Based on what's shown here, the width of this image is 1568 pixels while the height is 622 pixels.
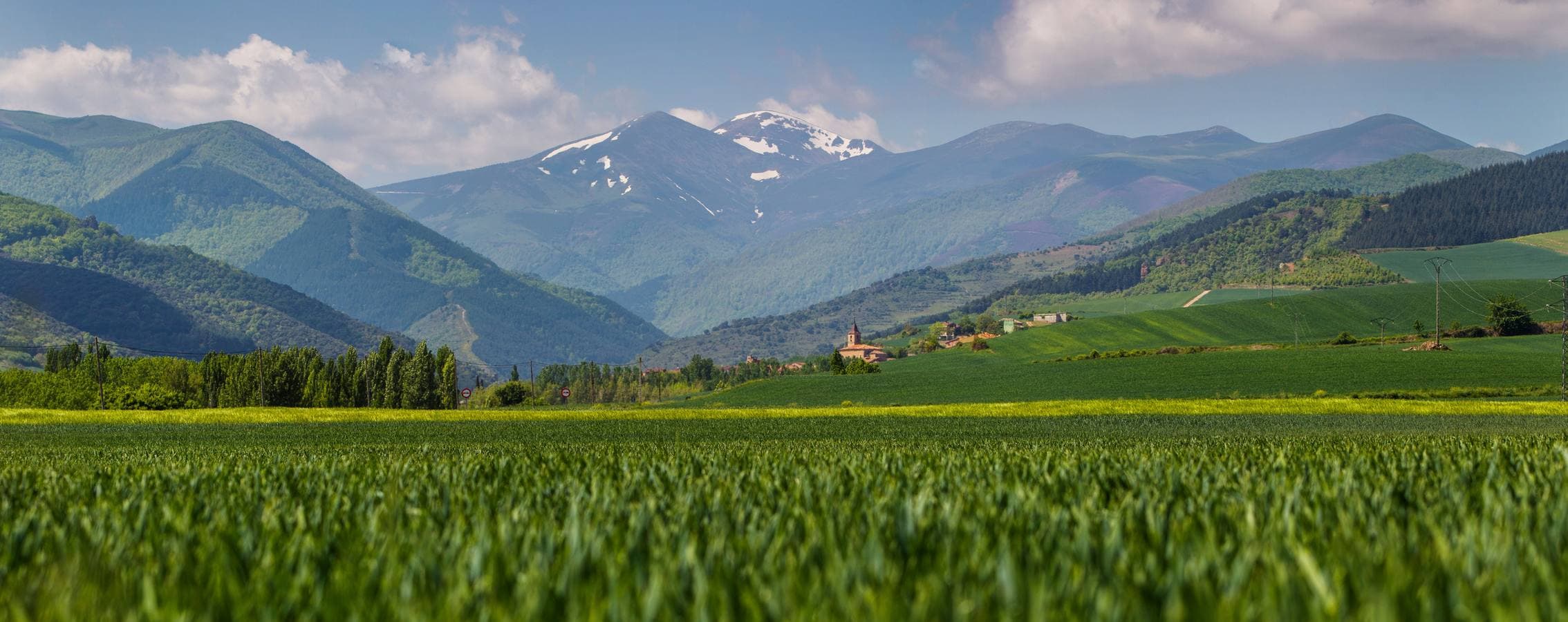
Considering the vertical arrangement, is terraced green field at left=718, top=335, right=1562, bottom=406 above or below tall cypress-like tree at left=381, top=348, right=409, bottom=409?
below

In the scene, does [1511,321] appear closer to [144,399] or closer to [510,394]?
[510,394]

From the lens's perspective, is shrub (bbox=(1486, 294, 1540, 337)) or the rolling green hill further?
shrub (bbox=(1486, 294, 1540, 337))

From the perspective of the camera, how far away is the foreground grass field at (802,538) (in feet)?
21.0

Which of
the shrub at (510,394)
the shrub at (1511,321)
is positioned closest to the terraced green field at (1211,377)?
the shrub at (1511,321)

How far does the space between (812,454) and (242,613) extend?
50.5 feet

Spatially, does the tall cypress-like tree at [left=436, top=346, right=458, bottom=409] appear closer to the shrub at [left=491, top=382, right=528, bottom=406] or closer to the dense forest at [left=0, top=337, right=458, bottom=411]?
the dense forest at [left=0, top=337, right=458, bottom=411]

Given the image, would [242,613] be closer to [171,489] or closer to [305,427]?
[171,489]

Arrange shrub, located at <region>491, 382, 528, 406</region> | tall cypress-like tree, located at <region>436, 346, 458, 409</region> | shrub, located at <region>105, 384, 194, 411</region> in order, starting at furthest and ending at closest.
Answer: shrub, located at <region>491, 382, 528, 406</region>
tall cypress-like tree, located at <region>436, 346, 458, 409</region>
shrub, located at <region>105, 384, 194, 411</region>

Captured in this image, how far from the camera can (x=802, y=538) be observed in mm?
9578

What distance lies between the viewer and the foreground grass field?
21.0 ft

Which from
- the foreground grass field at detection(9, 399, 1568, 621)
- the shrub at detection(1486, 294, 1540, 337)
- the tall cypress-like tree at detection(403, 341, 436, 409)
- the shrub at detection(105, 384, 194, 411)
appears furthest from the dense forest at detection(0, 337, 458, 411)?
the foreground grass field at detection(9, 399, 1568, 621)

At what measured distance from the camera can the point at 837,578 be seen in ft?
21.8

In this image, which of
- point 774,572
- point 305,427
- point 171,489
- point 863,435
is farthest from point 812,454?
point 305,427

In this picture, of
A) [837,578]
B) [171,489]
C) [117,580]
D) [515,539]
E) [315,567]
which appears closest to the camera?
[837,578]
